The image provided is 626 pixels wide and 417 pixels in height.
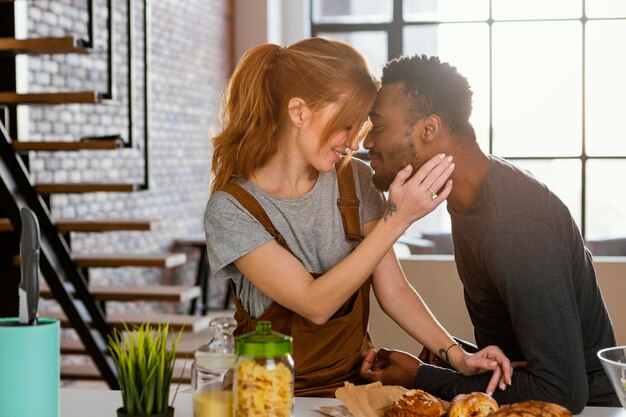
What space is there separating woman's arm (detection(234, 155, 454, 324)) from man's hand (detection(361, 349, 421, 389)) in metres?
0.14

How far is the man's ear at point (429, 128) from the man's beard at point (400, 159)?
0.03m

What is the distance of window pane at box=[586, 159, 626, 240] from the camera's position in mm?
7320

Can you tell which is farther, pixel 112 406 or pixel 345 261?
pixel 345 261

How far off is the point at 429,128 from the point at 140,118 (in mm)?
4802

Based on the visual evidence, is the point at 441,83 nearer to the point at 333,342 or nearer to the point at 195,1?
the point at 333,342

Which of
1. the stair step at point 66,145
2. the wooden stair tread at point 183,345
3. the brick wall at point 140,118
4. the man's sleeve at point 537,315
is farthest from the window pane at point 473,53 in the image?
the man's sleeve at point 537,315

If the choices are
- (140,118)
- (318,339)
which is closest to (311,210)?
(318,339)

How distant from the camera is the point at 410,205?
1812 millimetres

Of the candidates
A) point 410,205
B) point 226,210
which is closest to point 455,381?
point 410,205

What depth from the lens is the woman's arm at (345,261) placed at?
1.80m

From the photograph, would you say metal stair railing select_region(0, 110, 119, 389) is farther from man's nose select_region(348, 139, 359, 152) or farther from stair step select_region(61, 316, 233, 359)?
man's nose select_region(348, 139, 359, 152)

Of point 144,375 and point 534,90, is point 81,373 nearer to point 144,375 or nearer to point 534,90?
point 144,375

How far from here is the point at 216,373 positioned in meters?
1.32

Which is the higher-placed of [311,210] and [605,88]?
[605,88]
